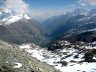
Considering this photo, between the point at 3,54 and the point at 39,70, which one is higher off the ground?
the point at 3,54

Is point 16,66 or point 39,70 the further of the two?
point 39,70

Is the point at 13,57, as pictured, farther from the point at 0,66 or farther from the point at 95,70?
the point at 95,70

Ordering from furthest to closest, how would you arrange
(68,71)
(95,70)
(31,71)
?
(68,71) → (95,70) → (31,71)

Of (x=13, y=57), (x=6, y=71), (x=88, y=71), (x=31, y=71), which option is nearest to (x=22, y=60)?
(x=13, y=57)

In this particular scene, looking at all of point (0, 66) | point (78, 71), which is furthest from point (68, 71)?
point (0, 66)

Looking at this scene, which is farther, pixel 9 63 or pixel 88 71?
pixel 88 71

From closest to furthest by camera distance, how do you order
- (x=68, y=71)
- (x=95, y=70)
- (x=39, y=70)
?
1. (x=39, y=70)
2. (x=95, y=70)
3. (x=68, y=71)

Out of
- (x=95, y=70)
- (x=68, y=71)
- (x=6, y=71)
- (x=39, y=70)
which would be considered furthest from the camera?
(x=68, y=71)

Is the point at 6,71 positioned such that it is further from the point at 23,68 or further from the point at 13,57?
the point at 13,57

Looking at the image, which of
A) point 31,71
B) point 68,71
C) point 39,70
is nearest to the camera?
point 31,71
